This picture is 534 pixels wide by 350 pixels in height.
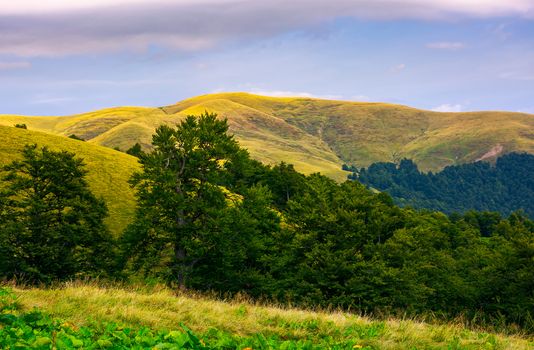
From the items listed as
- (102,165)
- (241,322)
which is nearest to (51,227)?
(241,322)

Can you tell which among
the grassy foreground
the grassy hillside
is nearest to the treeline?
the grassy hillside

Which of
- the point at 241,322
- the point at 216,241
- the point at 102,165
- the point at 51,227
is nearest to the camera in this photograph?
the point at 241,322

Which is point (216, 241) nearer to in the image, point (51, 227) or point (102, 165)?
point (51, 227)

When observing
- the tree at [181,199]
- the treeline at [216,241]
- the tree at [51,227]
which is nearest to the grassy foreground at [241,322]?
the treeline at [216,241]

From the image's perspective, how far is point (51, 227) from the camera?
1767 inches

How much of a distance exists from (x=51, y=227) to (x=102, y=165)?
36.2m

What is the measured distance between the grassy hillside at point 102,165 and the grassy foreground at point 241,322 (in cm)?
4872

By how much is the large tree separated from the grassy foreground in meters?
31.0

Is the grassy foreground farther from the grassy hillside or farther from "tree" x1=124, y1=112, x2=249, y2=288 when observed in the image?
the grassy hillside

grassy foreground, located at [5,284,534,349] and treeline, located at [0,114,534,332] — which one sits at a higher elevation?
grassy foreground, located at [5,284,534,349]

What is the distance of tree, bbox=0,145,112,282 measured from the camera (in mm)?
42531

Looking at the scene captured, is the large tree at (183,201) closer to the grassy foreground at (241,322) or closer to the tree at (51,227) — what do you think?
the tree at (51,227)

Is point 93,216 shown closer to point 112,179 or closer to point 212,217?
point 212,217

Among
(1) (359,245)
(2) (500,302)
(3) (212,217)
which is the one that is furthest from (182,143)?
(2) (500,302)
